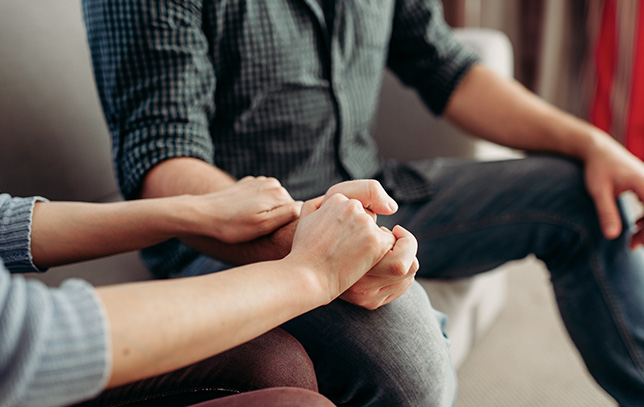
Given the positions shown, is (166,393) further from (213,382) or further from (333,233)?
(333,233)

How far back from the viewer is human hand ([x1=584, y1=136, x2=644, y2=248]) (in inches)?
30.5

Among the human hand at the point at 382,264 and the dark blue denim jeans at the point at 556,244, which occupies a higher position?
the human hand at the point at 382,264

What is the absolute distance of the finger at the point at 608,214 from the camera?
30.1 inches

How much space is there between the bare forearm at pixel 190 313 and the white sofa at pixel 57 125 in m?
0.47

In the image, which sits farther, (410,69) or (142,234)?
(410,69)

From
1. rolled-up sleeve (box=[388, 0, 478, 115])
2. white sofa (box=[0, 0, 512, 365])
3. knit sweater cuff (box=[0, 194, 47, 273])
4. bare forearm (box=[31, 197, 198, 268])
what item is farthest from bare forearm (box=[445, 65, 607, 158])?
knit sweater cuff (box=[0, 194, 47, 273])

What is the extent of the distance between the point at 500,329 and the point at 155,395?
0.98 metres

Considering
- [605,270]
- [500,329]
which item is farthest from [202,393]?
[500,329]

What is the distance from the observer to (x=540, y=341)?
1.21m

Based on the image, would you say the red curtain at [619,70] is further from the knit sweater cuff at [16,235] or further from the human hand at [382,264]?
the knit sweater cuff at [16,235]

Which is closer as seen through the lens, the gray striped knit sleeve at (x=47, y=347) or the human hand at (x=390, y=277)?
the gray striped knit sleeve at (x=47, y=347)

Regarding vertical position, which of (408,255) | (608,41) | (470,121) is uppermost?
(408,255)

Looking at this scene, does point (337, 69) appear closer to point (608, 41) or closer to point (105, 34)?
point (105, 34)

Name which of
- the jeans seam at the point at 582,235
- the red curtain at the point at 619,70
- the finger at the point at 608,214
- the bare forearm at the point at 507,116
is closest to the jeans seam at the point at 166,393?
the jeans seam at the point at 582,235
